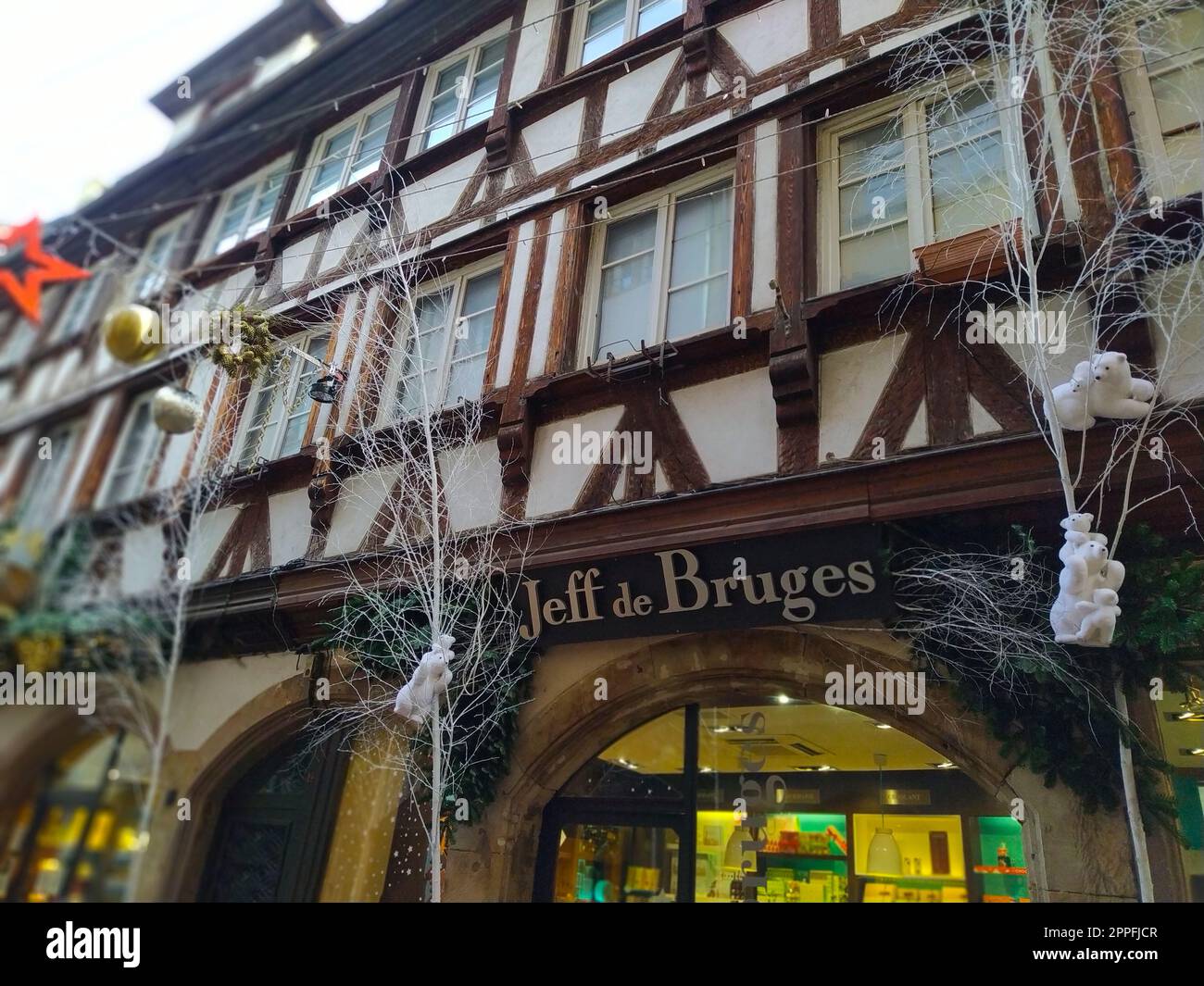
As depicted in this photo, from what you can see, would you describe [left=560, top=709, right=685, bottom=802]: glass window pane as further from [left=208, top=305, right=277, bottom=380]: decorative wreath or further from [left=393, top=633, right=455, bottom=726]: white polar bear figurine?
[left=208, top=305, right=277, bottom=380]: decorative wreath

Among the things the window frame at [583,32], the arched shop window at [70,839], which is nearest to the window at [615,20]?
the window frame at [583,32]

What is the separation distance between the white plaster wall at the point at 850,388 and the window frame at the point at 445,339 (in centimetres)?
194

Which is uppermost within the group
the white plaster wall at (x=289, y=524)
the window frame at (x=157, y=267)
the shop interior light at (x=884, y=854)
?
the window frame at (x=157, y=267)

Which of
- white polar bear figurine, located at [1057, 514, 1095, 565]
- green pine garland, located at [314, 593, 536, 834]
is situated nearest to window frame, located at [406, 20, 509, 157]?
green pine garland, located at [314, 593, 536, 834]

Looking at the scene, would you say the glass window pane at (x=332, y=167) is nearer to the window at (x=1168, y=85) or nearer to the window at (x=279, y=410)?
the window at (x=279, y=410)

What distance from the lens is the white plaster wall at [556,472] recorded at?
3875mm

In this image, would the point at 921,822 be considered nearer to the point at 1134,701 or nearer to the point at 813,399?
the point at 1134,701

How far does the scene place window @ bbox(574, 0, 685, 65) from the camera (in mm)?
4898

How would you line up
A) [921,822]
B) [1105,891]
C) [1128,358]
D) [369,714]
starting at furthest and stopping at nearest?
[369,714] → [921,822] → [1128,358] → [1105,891]

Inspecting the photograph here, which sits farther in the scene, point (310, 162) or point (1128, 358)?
point (310, 162)

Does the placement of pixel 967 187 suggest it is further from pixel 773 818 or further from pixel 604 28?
pixel 604 28
